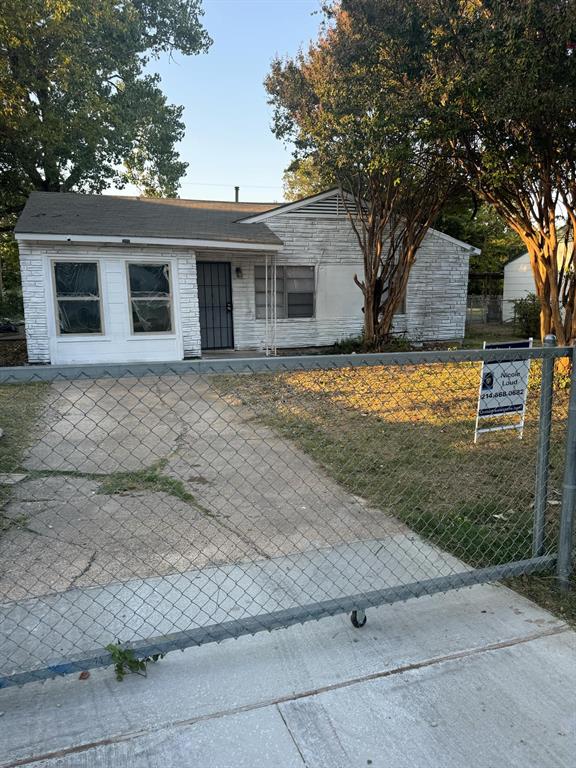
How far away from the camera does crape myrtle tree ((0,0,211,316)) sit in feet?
47.2

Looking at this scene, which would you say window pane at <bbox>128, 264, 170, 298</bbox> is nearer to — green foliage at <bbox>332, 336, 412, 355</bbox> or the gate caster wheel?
green foliage at <bbox>332, 336, 412, 355</bbox>

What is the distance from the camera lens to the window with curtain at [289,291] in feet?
44.3

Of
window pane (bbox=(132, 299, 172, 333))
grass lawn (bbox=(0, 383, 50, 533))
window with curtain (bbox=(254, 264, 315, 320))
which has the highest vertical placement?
window with curtain (bbox=(254, 264, 315, 320))

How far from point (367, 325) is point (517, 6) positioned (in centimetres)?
788

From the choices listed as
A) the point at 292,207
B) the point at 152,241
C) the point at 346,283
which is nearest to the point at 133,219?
the point at 152,241

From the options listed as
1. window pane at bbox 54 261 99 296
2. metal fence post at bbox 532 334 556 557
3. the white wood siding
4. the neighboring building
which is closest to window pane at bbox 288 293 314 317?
the white wood siding

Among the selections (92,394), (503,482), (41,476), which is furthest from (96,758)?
(92,394)

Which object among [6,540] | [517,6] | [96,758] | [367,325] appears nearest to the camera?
[96,758]

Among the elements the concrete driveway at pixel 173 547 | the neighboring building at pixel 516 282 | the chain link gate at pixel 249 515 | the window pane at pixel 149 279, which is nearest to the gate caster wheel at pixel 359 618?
the chain link gate at pixel 249 515

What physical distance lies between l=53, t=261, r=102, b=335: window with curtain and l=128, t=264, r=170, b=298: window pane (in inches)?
28.9

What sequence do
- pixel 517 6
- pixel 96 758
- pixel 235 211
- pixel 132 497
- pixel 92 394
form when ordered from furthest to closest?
pixel 235 211
pixel 92 394
pixel 517 6
pixel 132 497
pixel 96 758

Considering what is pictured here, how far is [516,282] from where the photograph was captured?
25969 mm

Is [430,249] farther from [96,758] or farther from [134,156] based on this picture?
[96,758]

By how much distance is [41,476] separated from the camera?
4.60 m
